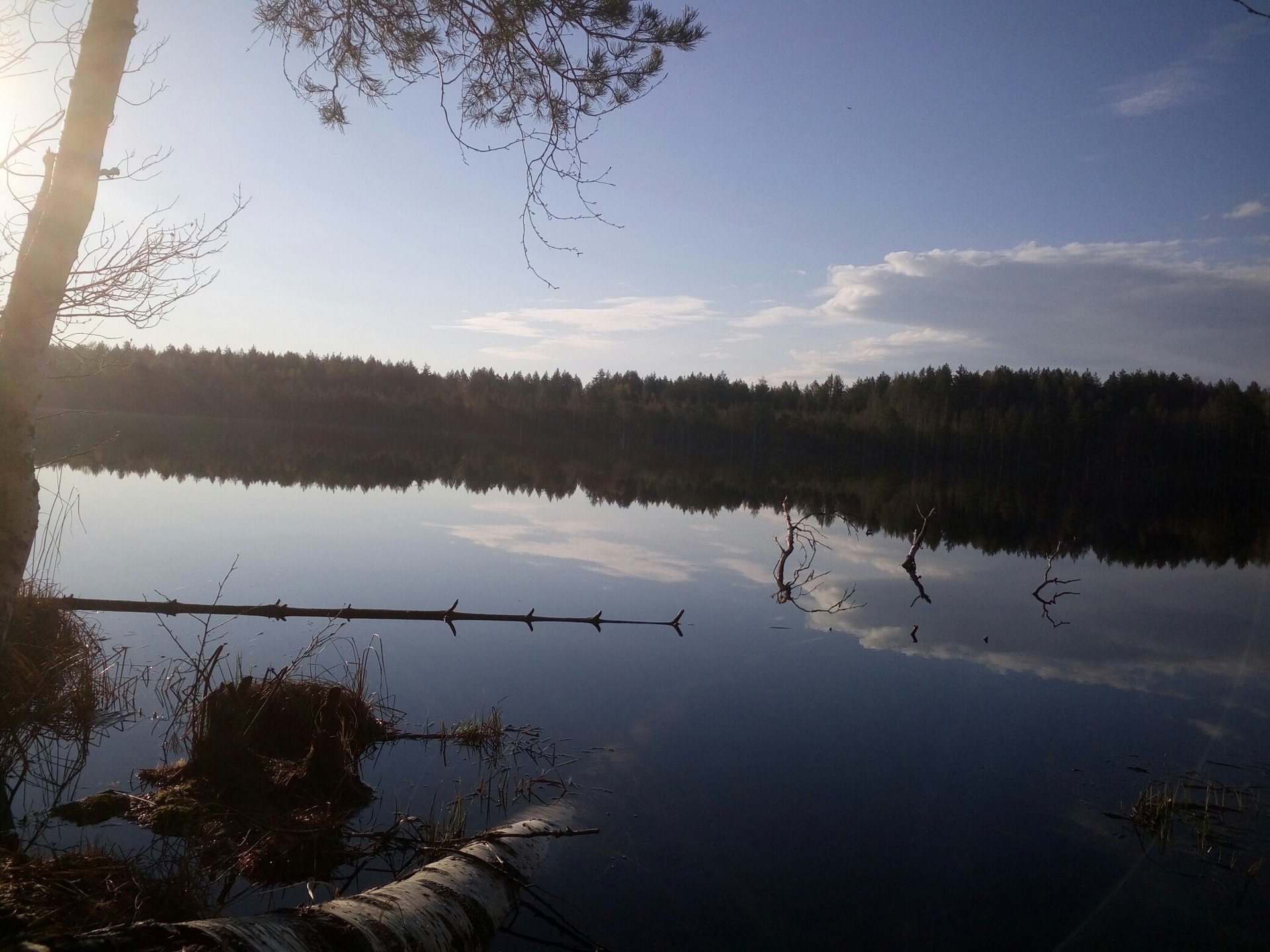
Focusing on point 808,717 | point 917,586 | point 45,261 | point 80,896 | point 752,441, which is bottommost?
point 808,717

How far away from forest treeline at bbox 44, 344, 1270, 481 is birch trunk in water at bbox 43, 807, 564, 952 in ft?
180

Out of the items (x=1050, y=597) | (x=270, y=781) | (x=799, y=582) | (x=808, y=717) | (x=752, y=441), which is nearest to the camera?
(x=270, y=781)

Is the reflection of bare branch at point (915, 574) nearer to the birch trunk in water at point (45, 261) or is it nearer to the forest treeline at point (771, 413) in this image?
the birch trunk in water at point (45, 261)

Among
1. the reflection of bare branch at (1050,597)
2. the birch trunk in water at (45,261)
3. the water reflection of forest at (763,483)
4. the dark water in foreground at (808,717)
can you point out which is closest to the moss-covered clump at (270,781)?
the dark water in foreground at (808,717)

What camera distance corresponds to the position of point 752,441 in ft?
233

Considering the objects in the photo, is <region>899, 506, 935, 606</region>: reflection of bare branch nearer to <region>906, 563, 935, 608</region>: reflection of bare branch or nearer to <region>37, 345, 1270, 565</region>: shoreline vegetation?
<region>906, 563, 935, 608</region>: reflection of bare branch

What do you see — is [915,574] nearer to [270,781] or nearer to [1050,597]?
[1050,597]

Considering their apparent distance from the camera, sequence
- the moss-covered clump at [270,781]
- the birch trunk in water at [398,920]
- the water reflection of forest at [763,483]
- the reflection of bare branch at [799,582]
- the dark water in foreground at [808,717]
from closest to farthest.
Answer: the birch trunk in water at [398,920] < the moss-covered clump at [270,781] < the dark water in foreground at [808,717] < the reflection of bare branch at [799,582] < the water reflection of forest at [763,483]

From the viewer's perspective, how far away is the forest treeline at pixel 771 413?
61531 mm

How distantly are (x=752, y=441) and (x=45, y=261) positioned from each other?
225ft

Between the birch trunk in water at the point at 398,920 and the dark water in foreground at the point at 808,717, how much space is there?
210 mm

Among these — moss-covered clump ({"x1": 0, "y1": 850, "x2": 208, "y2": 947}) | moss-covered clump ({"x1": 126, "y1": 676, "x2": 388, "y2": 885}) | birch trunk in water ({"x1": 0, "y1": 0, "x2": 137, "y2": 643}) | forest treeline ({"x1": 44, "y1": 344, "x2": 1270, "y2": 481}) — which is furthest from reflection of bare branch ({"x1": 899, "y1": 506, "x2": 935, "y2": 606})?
forest treeline ({"x1": 44, "y1": 344, "x2": 1270, "y2": 481})

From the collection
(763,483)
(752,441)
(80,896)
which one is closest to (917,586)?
(80,896)

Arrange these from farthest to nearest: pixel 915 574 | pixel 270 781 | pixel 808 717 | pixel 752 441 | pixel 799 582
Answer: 1. pixel 752 441
2. pixel 915 574
3. pixel 799 582
4. pixel 808 717
5. pixel 270 781
